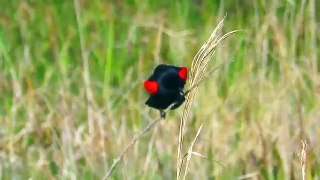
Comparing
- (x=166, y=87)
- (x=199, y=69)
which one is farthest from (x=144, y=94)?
(x=166, y=87)

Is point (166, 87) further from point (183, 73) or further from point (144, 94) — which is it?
point (144, 94)

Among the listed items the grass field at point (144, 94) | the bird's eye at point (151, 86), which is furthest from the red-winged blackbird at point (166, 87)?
the grass field at point (144, 94)

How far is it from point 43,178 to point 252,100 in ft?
2.68

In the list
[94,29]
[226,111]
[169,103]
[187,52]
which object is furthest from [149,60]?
[169,103]

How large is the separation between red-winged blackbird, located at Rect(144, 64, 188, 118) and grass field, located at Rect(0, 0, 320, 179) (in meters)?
0.55

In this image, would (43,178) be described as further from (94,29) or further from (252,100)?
(94,29)

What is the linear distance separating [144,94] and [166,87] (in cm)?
193

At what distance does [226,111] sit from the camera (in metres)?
3.64

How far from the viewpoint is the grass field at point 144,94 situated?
330 centimetres

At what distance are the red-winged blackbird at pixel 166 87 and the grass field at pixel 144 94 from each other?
554 mm

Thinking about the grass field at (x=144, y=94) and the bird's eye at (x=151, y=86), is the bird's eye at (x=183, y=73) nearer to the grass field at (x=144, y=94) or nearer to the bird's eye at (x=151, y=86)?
the bird's eye at (x=151, y=86)

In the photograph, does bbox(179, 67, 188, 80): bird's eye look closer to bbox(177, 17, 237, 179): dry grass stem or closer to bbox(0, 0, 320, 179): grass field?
bbox(177, 17, 237, 179): dry grass stem

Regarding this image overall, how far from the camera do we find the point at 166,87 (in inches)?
85.5

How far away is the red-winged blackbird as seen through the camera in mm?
2166
